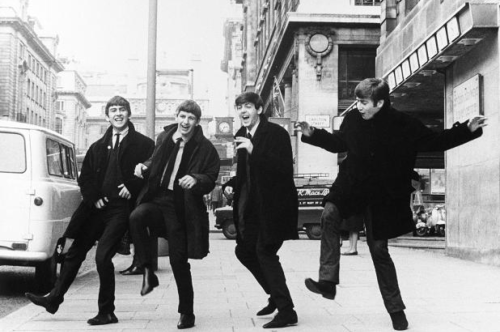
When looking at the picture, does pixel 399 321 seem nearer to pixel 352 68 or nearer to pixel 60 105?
pixel 352 68

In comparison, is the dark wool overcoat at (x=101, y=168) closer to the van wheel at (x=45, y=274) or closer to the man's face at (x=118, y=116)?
the man's face at (x=118, y=116)

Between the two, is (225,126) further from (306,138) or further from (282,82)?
(306,138)

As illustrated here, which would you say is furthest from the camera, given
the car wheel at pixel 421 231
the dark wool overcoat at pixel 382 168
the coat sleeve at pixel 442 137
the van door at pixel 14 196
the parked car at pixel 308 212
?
the car wheel at pixel 421 231

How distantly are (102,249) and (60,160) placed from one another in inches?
145

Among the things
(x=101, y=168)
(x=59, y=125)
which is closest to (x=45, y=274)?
(x=101, y=168)

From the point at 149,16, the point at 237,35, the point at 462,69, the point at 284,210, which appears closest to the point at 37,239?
the point at 284,210

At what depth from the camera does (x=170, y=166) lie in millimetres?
6082

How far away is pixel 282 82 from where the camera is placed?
35031 millimetres

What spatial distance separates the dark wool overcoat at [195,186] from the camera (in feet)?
19.4

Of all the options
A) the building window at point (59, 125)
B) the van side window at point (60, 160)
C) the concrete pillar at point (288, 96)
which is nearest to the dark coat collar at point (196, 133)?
the van side window at point (60, 160)

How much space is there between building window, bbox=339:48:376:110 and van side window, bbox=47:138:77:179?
20.2 meters

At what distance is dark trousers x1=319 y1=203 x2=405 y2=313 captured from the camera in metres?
5.66

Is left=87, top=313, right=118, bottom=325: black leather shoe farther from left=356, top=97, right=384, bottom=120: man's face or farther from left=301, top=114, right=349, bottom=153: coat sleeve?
left=356, top=97, right=384, bottom=120: man's face

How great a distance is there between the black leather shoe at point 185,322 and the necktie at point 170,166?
104 centimetres
